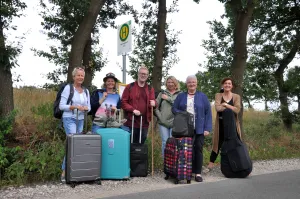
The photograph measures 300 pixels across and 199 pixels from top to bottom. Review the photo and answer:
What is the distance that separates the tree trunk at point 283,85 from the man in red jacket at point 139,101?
11255 mm

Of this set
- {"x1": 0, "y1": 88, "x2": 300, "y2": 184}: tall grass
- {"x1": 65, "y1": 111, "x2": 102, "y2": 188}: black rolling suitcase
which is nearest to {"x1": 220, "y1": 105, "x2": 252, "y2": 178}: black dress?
{"x1": 0, "y1": 88, "x2": 300, "y2": 184}: tall grass

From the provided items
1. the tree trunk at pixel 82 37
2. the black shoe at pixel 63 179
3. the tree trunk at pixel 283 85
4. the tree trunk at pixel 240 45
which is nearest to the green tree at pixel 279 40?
the tree trunk at pixel 283 85

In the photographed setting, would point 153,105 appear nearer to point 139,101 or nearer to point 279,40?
point 139,101

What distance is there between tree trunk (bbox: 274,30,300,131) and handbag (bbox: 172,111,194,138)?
1113cm

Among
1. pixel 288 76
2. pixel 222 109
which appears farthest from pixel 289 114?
pixel 222 109

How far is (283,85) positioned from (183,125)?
38.0ft

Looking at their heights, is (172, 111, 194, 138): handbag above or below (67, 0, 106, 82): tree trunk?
below

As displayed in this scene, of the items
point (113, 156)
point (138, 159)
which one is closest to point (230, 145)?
point (138, 159)

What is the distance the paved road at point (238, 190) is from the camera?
4684 mm

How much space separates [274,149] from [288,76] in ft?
25.7

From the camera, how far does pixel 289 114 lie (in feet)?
50.3

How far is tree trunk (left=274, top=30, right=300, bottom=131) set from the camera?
15328mm

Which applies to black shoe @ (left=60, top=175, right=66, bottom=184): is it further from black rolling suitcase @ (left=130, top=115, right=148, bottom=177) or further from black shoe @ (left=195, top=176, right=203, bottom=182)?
black shoe @ (left=195, top=176, right=203, bottom=182)

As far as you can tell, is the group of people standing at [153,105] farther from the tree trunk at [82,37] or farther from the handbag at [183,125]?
the tree trunk at [82,37]
